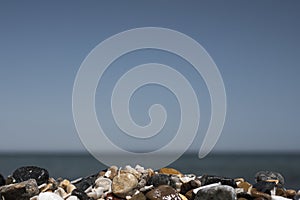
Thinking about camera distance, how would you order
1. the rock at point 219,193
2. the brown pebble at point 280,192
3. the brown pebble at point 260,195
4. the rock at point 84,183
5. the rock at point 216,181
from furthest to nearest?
the rock at point 84,183 → the brown pebble at point 280,192 → the rock at point 216,181 → the brown pebble at point 260,195 → the rock at point 219,193

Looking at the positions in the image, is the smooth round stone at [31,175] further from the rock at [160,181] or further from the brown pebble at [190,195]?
the brown pebble at [190,195]

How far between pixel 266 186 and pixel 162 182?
1.23 meters

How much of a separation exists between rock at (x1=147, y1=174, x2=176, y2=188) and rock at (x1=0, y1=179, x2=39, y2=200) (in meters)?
1.39

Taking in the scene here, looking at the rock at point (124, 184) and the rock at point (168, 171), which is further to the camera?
the rock at point (168, 171)

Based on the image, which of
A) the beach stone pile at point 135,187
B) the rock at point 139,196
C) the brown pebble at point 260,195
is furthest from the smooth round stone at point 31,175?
the brown pebble at point 260,195

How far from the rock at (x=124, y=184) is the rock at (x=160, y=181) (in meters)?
0.20

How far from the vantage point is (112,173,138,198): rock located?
591cm

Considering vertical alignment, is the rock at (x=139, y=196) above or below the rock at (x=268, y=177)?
below

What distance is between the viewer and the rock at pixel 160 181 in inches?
236

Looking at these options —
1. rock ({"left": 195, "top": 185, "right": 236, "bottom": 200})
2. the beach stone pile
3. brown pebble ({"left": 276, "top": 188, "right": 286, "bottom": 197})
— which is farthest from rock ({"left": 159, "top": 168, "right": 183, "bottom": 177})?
brown pebble ({"left": 276, "top": 188, "right": 286, "bottom": 197})

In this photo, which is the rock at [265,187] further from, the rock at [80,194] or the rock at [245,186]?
the rock at [80,194]

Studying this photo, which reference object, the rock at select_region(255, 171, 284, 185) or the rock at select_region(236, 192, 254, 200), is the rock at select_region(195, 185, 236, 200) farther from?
the rock at select_region(255, 171, 284, 185)

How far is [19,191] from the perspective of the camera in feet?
19.1

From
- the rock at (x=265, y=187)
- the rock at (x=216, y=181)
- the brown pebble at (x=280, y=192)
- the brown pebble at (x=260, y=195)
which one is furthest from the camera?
the brown pebble at (x=280, y=192)
